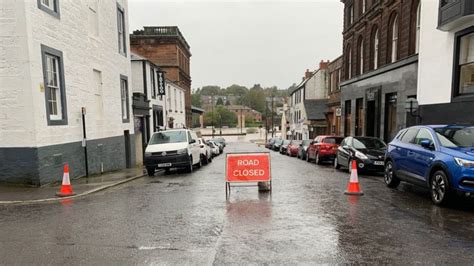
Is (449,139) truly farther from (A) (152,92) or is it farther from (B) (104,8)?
(A) (152,92)

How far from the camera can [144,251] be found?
185 inches

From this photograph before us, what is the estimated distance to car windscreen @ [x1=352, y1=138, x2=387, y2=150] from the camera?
44.5 ft

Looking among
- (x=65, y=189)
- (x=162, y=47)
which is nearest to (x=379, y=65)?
(x=65, y=189)

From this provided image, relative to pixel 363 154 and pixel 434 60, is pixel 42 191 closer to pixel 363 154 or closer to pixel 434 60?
pixel 363 154

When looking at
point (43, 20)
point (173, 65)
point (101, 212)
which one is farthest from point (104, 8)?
point (173, 65)

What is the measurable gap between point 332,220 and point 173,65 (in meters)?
36.9

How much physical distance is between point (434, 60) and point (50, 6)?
48.7ft

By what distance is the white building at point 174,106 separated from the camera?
96.5ft

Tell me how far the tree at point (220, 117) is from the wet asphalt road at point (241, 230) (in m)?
94.0

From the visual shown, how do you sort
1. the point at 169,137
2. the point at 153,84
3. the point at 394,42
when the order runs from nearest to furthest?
the point at 169,137 → the point at 394,42 → the point at 153,84

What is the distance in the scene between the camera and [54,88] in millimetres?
11258

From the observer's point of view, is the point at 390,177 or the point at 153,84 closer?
the point at 390,177

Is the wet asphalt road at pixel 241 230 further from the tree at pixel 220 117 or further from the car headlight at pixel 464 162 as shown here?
the tree at pixel 220 117

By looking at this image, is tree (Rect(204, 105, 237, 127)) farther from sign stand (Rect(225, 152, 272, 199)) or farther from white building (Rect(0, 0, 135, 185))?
sign stand (Rect(225, 152, 272, 199))
